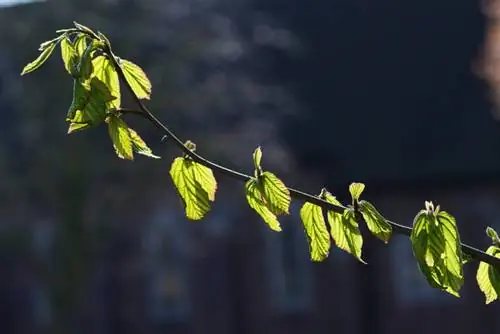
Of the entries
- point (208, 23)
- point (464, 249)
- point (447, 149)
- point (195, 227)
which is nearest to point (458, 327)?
point (447, 149)

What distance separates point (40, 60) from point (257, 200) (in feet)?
1.12

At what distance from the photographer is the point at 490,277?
2.08 metres

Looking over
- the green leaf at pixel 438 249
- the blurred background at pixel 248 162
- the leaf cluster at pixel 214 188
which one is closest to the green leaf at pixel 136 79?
the leaf cluster at pixel 214 188

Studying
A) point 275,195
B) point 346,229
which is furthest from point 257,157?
point 346,229

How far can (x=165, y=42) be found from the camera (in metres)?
23.0

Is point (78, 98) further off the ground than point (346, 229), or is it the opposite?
point (78, 98)

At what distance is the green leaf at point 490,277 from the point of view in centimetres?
207

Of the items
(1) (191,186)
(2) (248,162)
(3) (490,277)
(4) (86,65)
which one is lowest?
(3) (490,277)

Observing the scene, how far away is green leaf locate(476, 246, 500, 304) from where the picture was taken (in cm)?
207

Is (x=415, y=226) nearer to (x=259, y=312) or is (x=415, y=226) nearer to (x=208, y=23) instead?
(x=208, y=23)

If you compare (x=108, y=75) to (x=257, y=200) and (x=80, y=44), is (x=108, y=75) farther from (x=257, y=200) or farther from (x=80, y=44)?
(x=257, y=200)

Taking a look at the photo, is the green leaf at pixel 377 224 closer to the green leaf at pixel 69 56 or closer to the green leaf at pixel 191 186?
the green leaf at pixel 191 186

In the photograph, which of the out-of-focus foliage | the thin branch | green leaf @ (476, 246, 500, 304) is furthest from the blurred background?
the thin branch

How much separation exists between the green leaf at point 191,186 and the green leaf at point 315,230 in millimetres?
134
